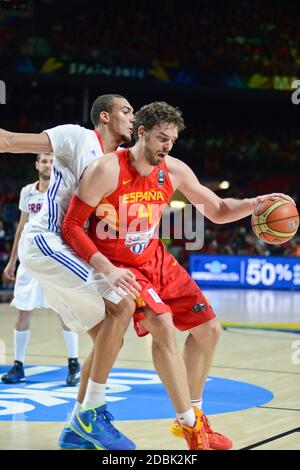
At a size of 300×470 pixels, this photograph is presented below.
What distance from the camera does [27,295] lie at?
7.68 meters

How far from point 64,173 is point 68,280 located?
71 centimetres

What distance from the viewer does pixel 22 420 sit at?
5.56 meters

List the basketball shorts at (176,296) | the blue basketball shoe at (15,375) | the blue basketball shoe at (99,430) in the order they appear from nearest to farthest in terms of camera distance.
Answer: the blue basketball shoe at (99,430) < the basketball shorts at (176,296) < the blue basketball shoe at (15,375)

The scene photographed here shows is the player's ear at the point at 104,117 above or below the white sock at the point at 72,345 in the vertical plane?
above

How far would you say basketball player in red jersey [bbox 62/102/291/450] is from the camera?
462 cm

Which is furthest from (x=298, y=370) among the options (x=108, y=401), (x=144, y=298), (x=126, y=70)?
(x=126, y=70)

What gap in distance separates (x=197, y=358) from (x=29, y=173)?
20.0 meters

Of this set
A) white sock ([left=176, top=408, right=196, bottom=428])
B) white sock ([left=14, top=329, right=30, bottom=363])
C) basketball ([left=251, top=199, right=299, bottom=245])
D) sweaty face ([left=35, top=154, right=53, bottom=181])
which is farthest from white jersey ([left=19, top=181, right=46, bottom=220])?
white sock ([left=176, top=408, right=196, bottom=428])

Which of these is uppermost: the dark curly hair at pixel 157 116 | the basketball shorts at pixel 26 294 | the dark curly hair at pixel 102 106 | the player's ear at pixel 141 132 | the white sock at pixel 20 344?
the dark curly hair at pixel 102 106

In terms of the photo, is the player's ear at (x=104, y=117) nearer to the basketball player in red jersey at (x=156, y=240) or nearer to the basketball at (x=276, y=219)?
the basketball player in red jersey at (x=156, y=240)

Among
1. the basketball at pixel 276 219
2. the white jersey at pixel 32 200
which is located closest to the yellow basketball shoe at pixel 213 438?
the basketball at pixel 276 219

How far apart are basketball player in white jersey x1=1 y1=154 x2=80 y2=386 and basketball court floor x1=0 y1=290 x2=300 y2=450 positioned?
181mm

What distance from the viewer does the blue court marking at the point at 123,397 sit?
5840 mm

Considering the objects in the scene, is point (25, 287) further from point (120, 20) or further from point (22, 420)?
point (120, 20)
